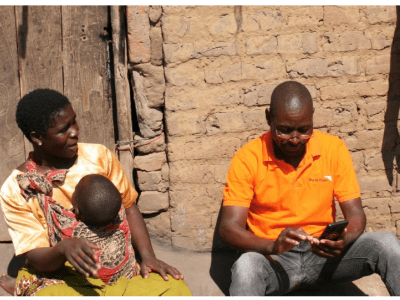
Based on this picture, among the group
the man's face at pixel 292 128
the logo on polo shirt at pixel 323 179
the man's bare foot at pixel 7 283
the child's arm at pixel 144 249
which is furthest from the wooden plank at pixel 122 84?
the logo on polo shirt at pixel 323 179

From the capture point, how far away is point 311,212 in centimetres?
318

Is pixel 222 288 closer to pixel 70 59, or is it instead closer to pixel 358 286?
pixel 358 286

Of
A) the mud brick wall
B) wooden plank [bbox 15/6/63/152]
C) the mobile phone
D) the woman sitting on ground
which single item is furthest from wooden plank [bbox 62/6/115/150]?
the mobile phone

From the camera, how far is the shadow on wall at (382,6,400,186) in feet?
12.1

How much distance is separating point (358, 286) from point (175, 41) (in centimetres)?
200

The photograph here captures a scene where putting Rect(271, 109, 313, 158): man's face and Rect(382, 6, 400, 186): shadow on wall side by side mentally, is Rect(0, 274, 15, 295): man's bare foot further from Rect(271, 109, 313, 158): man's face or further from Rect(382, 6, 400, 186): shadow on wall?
Rect(382, 6, 400, 186): shadow on wall

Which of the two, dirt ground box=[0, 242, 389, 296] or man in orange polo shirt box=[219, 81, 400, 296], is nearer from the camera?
man in orange polo shirt box=[219, 81, 400, 296]

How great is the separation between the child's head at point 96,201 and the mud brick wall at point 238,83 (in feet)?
3.08

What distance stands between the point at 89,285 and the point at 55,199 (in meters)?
0.51

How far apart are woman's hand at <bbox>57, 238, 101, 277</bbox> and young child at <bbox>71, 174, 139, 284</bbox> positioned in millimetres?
172

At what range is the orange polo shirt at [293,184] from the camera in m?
3.17

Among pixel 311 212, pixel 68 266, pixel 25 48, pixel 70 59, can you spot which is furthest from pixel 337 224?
pixel 25 48

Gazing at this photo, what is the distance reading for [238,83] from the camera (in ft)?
12.0

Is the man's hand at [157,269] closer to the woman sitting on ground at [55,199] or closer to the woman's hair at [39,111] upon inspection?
the woman sitting on ground at [55,199]
